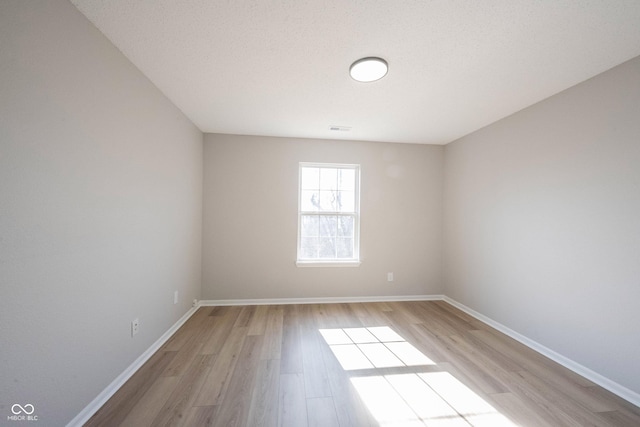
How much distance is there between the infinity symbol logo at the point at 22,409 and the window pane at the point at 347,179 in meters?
3.28

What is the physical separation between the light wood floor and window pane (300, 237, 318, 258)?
Answer: 1034 millimetres

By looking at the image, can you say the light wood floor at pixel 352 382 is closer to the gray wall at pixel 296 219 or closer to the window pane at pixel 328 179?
the gray wall at pixel 296 219

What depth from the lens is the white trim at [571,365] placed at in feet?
5.34

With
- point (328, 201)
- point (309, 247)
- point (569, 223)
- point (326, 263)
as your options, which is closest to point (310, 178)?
point (328, 201)

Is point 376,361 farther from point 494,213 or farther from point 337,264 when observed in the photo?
point 494,213

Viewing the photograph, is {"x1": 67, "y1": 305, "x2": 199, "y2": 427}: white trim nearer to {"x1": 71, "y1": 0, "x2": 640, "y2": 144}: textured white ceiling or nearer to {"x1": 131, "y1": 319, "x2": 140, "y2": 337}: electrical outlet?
{"x1": 131, "y1": 319, "x2": 140, "y2": 337}: electrical outlet

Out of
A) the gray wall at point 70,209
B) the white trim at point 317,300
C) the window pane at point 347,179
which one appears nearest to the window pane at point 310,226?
the window pane at point 347,179

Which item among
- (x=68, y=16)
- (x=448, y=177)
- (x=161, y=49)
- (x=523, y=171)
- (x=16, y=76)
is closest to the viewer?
(x=16, y=76)

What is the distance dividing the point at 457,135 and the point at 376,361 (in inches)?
121

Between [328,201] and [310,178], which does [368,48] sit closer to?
[310,178]

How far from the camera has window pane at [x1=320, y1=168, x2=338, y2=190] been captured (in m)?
3.54

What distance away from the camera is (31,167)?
1088mm

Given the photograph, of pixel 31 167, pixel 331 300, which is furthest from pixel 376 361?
pixel 31 167

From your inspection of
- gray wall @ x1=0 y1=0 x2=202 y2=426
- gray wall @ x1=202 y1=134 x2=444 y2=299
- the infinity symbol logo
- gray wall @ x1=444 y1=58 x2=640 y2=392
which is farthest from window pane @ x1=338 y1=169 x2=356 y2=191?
the infinity symbol logo
